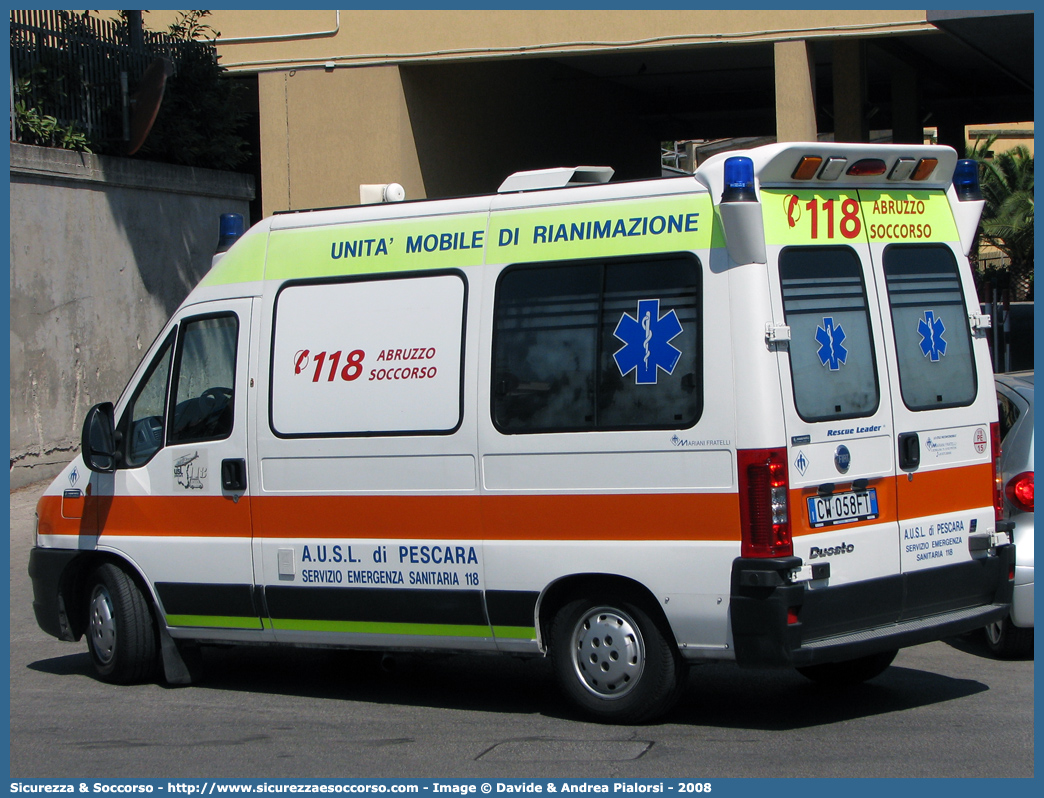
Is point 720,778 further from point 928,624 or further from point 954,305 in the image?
point 954,305

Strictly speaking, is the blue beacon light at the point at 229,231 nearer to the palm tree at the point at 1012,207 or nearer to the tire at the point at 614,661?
the tire at the point at 614,661

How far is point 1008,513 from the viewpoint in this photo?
6.96 meters

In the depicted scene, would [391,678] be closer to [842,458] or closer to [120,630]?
[120,630]

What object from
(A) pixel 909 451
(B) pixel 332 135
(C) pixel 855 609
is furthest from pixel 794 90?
(C) pixel 855 609

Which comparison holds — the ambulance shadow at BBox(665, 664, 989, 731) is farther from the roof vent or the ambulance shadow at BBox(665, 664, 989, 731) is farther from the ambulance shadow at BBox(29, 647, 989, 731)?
the roof vent

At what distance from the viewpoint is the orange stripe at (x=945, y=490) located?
5984 millimetres

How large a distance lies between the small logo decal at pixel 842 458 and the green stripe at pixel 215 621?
3.12m

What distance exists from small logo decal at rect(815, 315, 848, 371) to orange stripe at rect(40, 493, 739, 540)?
80 centimetres

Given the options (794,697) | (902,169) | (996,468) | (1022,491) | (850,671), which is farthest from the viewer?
(1022,491)

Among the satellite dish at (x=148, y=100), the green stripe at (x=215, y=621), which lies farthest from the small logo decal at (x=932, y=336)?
the satellite dish at (x=148, y=100)

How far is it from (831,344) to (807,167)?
80 cm

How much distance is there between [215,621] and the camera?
274 inches

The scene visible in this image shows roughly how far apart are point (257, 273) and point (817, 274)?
2.94 m

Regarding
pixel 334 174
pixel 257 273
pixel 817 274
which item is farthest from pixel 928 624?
pixel 334 174
